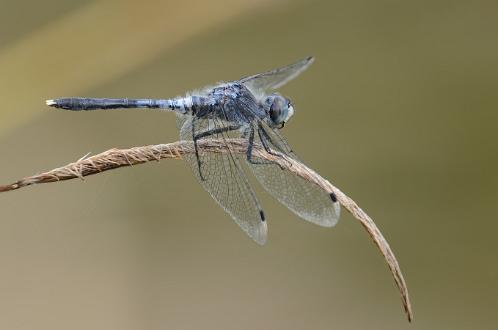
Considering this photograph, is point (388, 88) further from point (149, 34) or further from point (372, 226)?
point (372, 226)

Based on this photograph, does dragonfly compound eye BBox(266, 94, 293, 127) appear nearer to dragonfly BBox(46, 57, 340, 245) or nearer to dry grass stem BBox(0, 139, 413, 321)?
dragonfly BBox(46, 57, 340, 245)

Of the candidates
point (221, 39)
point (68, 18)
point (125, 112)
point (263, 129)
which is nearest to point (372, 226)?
point (263, 129)

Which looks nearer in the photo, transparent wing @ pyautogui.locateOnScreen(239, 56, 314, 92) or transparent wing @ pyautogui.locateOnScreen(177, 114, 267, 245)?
transparent wing @ pyautogui.locateOnScreen(177, 114, 267, 245)

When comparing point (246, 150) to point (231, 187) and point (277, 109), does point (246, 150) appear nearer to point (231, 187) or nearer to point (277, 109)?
point (231, 187)

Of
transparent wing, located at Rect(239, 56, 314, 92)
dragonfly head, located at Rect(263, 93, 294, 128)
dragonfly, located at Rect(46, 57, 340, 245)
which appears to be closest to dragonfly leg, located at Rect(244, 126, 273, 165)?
dragonfly, located at Rect(46, 57, 340, 245)

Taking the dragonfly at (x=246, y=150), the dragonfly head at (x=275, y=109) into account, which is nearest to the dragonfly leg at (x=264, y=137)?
the dragonfly at (x=246, y=150)

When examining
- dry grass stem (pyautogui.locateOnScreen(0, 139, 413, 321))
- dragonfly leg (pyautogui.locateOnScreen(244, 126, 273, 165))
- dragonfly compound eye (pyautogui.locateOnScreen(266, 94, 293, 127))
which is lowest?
dry grass stem (pyautogui.locateOnScreen(0, 139, 413, 321))

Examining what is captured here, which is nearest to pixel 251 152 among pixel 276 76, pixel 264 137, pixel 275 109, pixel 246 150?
pixel 246 150

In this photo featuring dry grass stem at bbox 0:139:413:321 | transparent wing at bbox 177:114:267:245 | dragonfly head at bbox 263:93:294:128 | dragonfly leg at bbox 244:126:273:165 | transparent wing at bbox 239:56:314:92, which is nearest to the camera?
dry grass stem at bbox 0:139:413:321
